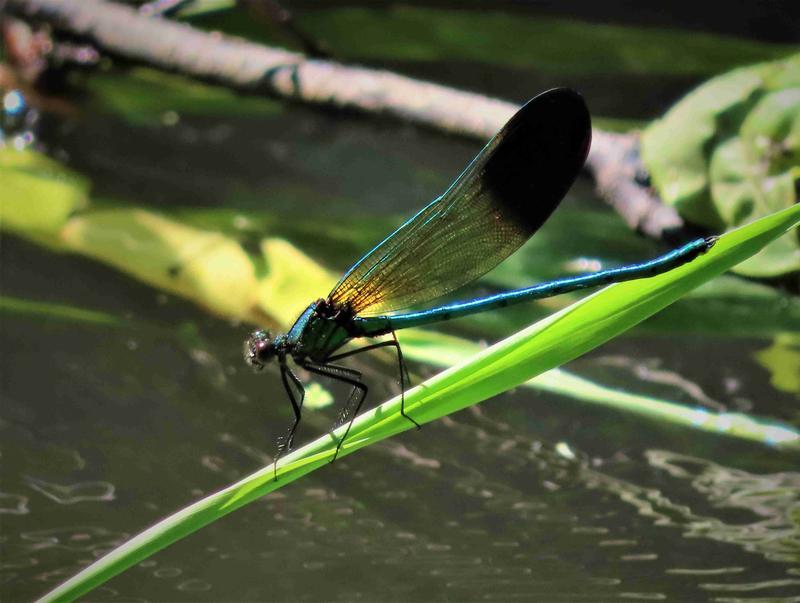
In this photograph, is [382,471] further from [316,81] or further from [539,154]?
[316,81]

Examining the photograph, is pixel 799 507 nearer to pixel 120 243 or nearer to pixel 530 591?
pixel 530 591

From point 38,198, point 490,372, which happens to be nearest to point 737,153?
point 490,372

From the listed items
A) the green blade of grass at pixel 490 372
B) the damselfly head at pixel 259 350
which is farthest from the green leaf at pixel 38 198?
the green blade of grass at pixel 490 372

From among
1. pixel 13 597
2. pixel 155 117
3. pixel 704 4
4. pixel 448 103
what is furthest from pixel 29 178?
pixel 704 4

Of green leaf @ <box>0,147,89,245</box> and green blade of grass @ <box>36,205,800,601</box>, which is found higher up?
green leaf @ <box>0,147,89,245</box>

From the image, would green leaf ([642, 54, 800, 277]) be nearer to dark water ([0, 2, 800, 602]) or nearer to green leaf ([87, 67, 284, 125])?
dark water ([0, 2, 800, 602])

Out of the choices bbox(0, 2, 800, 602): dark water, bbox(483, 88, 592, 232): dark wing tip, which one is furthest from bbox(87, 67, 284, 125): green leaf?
bbox(483, 88, 592, 232): dark wing tip
